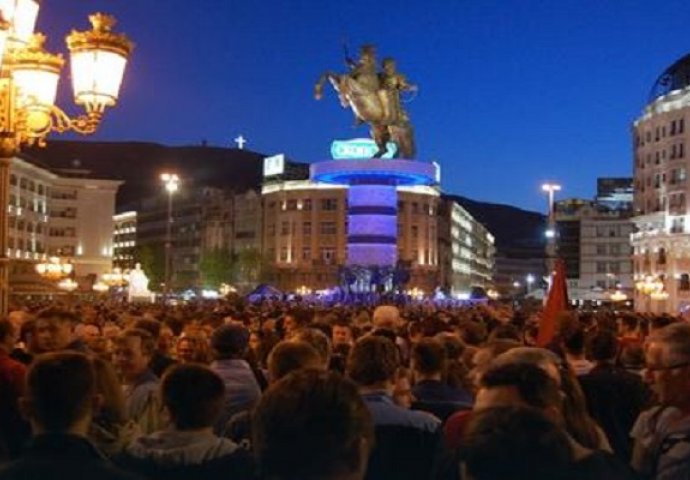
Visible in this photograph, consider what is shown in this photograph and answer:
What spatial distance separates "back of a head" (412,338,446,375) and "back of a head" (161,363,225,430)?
2.43m

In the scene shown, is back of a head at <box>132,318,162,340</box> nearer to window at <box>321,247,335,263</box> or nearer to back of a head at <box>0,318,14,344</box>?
back of a head at <box>0,318,14,344</box>

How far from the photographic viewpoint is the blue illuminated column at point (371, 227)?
218 ft

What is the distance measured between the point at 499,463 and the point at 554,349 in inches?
280

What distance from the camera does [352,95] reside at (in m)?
64.4

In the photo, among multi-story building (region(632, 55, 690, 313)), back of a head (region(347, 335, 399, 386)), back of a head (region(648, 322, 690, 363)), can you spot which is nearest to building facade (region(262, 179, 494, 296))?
multi-story building (region(632, 55, 690, 313))

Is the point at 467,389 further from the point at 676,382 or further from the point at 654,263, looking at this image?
the point at 654,263

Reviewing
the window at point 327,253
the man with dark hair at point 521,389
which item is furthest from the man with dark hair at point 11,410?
the window at point 327,253

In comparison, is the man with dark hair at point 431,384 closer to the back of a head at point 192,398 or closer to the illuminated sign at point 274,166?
the back of a head at point 192,398

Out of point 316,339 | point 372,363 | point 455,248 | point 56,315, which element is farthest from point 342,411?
point 455,248

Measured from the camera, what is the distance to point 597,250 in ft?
497

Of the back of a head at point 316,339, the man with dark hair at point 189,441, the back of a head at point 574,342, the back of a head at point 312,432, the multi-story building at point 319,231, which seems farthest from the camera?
the multi-story building at point 319,231

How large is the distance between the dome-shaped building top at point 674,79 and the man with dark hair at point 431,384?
352ft

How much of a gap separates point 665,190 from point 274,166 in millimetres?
56232

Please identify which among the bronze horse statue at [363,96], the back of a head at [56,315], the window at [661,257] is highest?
the bronze horse statue at [363,96]
